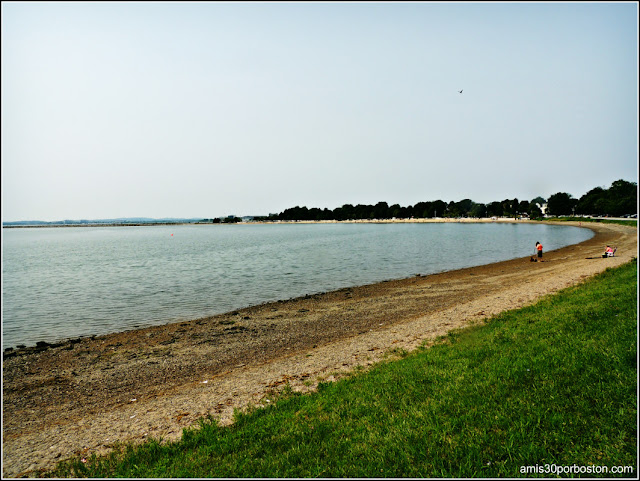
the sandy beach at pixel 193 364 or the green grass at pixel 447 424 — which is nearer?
the green grass at pixel 447 424

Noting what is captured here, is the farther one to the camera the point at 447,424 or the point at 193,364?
the point at 193,364

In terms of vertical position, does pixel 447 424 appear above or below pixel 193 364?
above

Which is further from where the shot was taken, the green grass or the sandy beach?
the sandy beach

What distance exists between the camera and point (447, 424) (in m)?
6.09

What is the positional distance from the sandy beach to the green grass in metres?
1.41

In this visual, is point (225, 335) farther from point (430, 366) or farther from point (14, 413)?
point (430, 366)

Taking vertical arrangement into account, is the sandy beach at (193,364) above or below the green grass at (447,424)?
below

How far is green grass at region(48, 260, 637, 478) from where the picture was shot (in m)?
5.16

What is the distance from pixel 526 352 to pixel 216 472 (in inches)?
283

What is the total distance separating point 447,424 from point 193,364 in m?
11.1

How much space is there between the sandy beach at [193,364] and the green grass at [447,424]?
1.41 metres

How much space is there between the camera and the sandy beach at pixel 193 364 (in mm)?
9008

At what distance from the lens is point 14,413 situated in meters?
11.2

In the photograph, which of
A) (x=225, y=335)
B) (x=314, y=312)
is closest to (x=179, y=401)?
(x=225, y=335)
